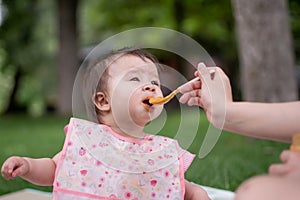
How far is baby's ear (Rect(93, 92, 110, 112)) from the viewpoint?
0.95 meters

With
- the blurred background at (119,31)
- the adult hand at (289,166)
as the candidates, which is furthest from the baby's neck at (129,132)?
the adult hand at (289,166)

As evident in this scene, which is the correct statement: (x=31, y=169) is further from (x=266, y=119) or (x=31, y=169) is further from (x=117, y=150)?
(x=266, y=119)

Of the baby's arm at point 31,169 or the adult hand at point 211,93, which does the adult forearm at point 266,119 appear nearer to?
the adult hand at point 211,93

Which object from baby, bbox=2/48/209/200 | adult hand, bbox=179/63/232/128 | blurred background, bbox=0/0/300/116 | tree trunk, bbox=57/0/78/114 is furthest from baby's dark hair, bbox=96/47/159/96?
tree trunk, bbox=57/0/78/114

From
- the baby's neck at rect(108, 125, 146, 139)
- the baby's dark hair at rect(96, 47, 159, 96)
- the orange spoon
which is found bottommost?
the baby's neck at rect(108, 125, 146, 139)

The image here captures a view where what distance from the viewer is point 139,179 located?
0.94m

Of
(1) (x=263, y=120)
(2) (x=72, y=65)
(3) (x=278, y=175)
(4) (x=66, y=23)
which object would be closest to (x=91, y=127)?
(1) (x=263, y=120)

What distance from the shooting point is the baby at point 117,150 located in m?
0.93

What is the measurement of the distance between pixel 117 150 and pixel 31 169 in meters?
0.16

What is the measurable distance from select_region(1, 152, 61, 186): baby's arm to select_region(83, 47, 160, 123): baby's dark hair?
0.12m

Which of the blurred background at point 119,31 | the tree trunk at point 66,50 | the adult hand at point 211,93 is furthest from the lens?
the tree trunk at point 66,50

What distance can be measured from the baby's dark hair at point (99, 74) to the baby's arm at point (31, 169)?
0.12m

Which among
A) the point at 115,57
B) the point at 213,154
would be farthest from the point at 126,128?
the point at 213,154

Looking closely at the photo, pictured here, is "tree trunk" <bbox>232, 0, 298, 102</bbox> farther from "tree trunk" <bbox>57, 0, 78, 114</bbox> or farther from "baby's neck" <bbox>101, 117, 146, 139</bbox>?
"tree trunk" <bbox>57, 0, 78, 114</bbox>
